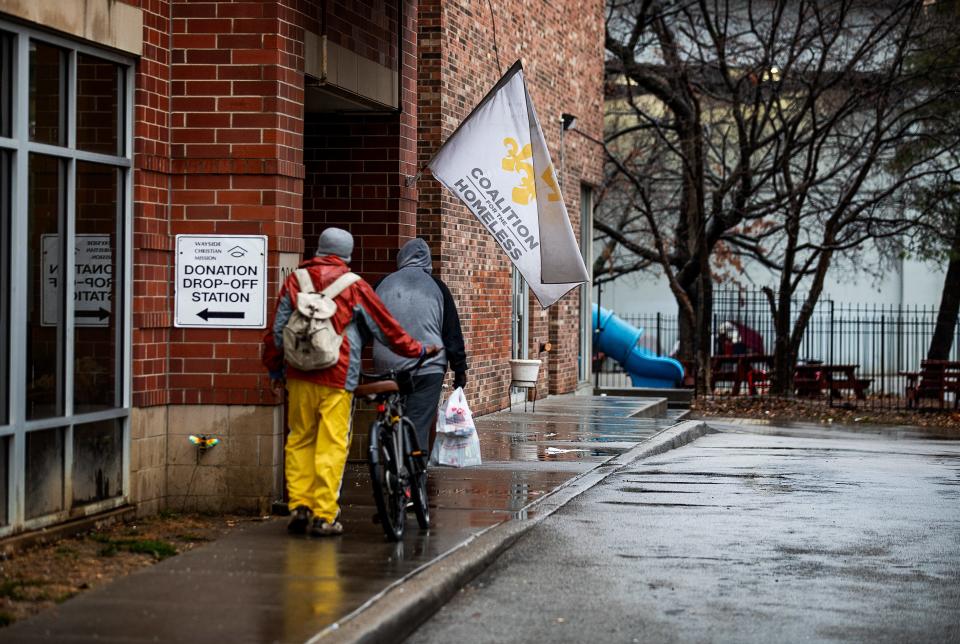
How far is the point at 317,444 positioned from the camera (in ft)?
27.9

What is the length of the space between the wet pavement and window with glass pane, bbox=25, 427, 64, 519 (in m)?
0.99

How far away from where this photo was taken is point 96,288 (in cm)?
887

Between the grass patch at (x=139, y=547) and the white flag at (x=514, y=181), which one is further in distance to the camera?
the white flag at (x=514, y=181)

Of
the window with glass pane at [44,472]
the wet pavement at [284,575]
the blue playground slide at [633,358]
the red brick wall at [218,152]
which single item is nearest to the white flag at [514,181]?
the wet pavement at [284,575]

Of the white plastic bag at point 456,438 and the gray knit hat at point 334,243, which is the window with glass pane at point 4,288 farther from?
the white plastic bag at point 456,438

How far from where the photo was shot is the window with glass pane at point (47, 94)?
26.7 ft

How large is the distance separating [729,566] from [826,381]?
21219mm

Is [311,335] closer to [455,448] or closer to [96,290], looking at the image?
[96,290]

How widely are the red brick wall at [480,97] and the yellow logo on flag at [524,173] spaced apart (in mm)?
3855

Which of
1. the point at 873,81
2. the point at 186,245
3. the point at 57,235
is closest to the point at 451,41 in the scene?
the point at 186,245

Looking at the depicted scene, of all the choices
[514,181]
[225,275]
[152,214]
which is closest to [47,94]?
[152,214]

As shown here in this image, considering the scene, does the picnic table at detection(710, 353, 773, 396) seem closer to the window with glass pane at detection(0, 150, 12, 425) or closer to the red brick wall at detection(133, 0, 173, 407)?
the red brick wall at detection(133, 0, 173, 407)

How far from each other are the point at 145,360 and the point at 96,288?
0.67 metres

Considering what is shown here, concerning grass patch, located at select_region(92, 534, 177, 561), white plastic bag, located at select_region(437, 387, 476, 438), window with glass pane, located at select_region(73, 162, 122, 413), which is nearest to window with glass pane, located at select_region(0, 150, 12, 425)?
window with glass pane, located at select_region(73, 162, 122, 413)
